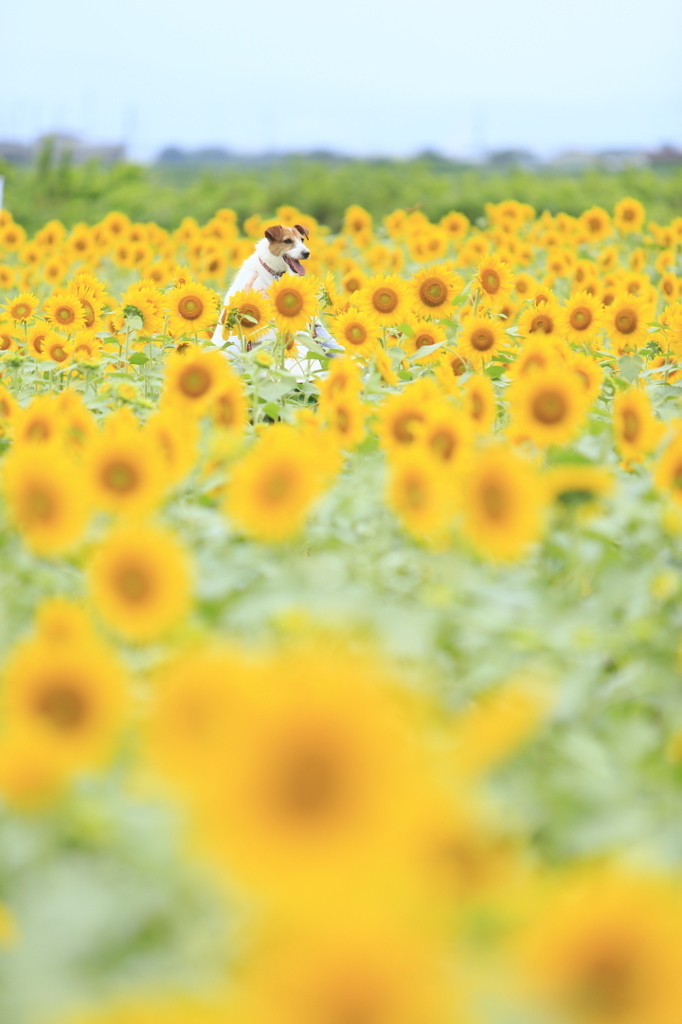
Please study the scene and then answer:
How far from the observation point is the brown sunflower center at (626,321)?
3.43 metres

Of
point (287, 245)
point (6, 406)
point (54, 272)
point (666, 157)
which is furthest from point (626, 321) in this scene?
point (666, 157)

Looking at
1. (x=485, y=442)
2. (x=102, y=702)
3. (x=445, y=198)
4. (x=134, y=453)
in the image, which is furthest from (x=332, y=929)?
(x=445, y=198)

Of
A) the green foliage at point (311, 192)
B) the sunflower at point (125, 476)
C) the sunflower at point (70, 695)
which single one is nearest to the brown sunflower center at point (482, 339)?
the sunflower at point (125, 476)

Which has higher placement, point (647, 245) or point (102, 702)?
point (647, 245)

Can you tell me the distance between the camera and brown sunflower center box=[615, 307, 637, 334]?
343cm

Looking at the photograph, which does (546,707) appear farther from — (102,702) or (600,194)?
(600,194)

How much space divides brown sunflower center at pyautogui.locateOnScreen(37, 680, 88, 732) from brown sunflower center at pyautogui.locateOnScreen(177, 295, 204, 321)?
2.35 meters

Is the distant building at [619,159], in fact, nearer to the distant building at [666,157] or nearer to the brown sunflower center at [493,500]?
the distant building at [666,157]

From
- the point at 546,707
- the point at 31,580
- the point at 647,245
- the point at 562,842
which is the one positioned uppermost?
the point at 647,245

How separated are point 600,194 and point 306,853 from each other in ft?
38.3

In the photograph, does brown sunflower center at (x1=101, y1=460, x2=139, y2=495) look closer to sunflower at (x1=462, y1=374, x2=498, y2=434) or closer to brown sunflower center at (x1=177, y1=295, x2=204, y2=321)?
sunflower at (x1=462, y1=374, x2=498, y2=434)

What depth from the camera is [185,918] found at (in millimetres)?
1124

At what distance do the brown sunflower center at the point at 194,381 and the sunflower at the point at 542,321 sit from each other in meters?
1.52

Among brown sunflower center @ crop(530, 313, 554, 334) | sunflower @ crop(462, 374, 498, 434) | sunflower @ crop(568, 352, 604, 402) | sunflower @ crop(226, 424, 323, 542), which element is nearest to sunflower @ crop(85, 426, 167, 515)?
sunflower @ crop(226, 424, 323, 542)
